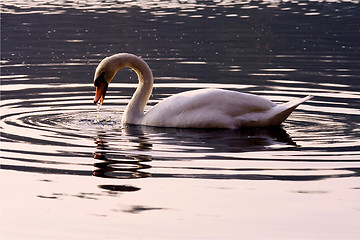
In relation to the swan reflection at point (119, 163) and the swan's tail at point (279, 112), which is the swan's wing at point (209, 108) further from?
the swan reflection at point (119, 163)

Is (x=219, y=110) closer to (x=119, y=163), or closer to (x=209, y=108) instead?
(x=209, y=108)

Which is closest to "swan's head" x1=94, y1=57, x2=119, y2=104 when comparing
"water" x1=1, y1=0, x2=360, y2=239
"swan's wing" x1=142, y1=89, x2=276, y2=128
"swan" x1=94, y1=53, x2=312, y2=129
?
"water" x1=1, y1=0, x2=360, y2=239

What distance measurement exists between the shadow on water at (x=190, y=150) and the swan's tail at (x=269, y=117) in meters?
0.11

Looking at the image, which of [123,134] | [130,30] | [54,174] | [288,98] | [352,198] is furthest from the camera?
[130,30]

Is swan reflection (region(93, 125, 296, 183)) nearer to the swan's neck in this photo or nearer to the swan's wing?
the swan's wing

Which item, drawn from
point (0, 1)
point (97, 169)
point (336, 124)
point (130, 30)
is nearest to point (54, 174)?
point (97, 169)

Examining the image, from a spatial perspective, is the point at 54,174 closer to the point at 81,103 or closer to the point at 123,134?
the point at 123,134

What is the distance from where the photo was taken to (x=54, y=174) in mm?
10047

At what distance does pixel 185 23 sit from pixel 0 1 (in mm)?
20672

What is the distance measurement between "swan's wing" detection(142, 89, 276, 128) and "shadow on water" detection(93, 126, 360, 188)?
0.14 m

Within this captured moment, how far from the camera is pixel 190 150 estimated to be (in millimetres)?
11430

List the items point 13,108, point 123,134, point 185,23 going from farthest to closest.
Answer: point 185,23 < point 13,108 < point 123,134

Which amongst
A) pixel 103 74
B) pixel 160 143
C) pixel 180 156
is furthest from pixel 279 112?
pixel 103 74

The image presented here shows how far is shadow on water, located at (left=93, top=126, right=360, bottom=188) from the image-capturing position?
9.88m
